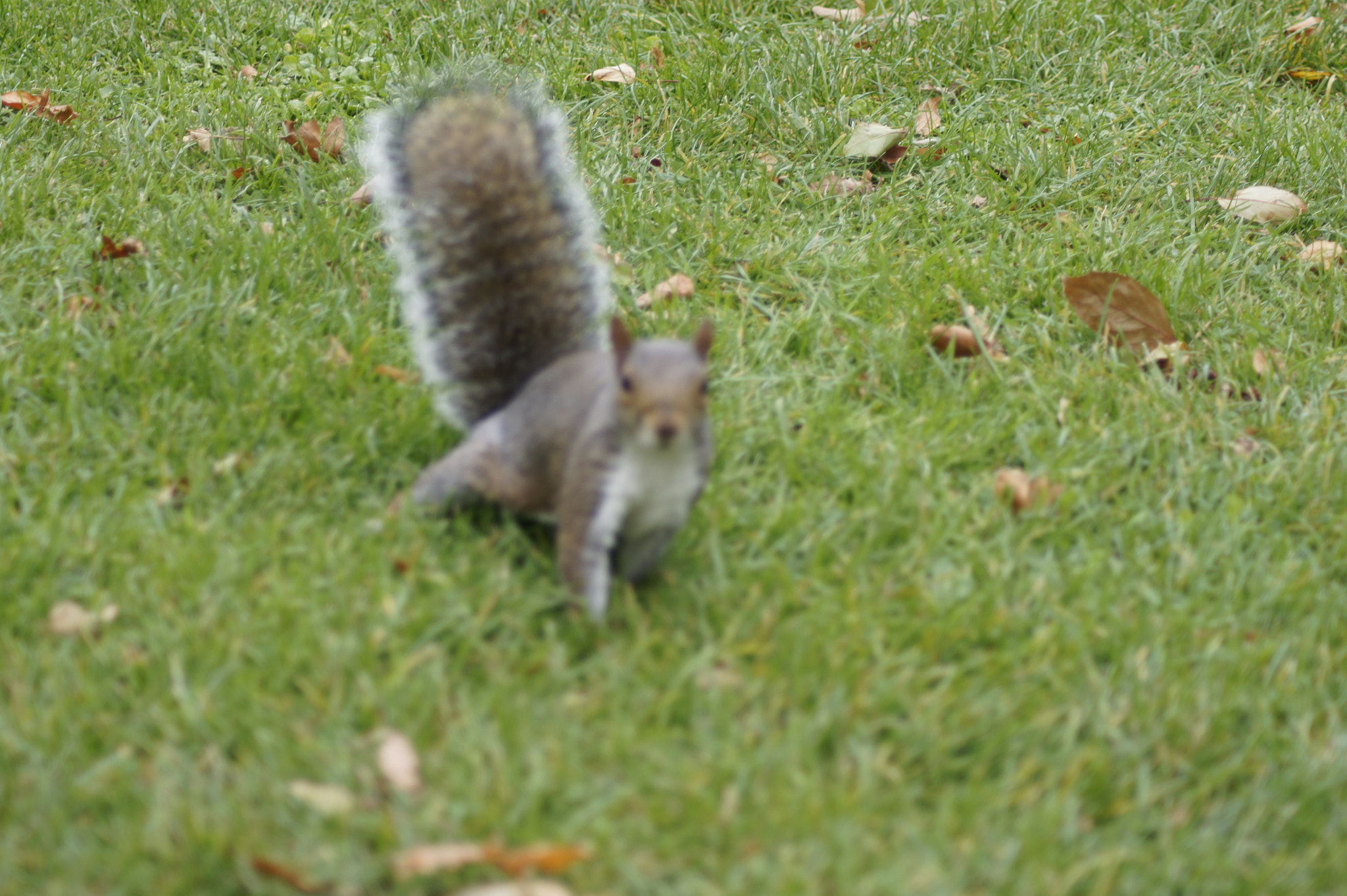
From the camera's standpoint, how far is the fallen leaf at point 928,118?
12.0ft

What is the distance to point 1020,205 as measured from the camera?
132 inches

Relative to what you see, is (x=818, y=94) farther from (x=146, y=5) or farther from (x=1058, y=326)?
(x=146, y=5)

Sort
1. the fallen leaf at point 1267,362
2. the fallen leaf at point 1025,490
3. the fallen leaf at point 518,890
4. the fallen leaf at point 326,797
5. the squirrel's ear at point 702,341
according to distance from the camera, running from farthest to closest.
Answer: the fallen leaf at point 1267,362 < the fallen leaf at point 1025,490 < the squirrel's ear at point 702,341 < the fallen leaf at point 326,797 < the fallen leaf at point 518,890

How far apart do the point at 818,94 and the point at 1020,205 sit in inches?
29.0

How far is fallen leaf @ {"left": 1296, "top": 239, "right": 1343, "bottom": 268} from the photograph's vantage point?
3.18 metres

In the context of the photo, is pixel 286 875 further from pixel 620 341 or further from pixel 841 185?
pixel 841 185

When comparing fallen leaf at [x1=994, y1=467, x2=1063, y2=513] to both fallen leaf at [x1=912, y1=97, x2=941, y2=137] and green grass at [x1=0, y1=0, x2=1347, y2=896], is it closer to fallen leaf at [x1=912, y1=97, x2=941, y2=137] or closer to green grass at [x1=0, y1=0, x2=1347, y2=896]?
green grass at [x1=0, y1=0, x2=1347, y2=896]

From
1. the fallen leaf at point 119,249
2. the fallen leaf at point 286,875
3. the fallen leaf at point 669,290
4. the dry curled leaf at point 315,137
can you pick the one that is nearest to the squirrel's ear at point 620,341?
the fallen leaf at point 286,875

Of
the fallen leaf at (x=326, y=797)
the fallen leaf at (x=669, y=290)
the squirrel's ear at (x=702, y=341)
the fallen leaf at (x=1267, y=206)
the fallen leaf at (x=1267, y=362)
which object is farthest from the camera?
the fallen leaf at (x=1267, y=206)

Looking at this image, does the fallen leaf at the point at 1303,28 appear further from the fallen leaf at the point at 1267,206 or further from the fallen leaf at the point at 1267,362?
the fallen leaf at the point at 1267,362

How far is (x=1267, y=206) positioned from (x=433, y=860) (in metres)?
2.82

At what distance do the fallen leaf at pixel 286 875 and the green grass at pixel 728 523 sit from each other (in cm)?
2

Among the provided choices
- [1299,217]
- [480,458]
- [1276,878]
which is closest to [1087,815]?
[1276,878]

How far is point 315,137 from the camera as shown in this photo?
341cm
